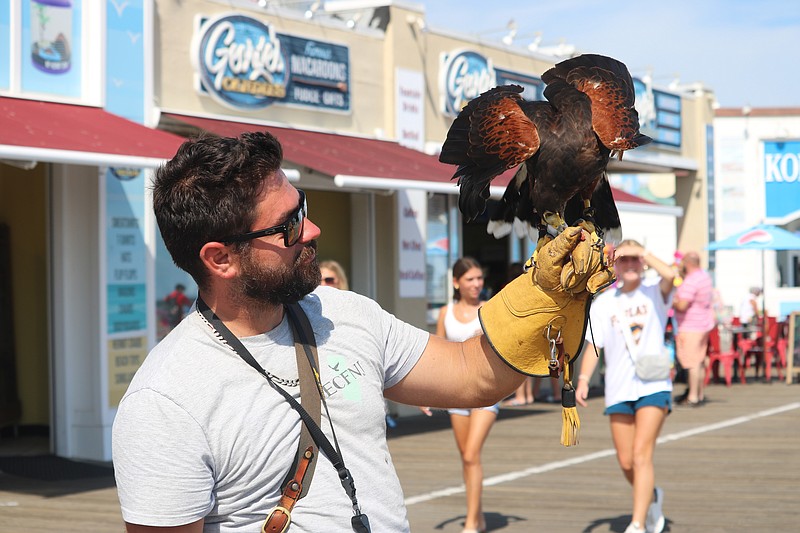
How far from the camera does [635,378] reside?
7.08m

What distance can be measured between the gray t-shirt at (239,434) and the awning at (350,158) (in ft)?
25.5

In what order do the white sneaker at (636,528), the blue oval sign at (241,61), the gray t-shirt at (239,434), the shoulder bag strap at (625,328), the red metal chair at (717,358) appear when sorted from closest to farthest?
the gray t-shirt at (239,434), the white sneaker at (636,528), the shoulder bag strap at (625,328), the blue oval sign at (241,61), the red metal chair at (717,358)

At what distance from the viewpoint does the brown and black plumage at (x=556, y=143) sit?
3.12m

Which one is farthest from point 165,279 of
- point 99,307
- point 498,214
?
point 498,214

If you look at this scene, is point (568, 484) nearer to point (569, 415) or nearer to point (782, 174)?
point (569, 415)

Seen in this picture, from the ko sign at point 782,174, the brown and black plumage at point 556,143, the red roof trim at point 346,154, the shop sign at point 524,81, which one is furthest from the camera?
the ko sign at point 782,174

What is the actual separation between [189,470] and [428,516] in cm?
568

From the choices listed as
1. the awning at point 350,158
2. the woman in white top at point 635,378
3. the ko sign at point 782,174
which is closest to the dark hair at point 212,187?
the woman in white top at point 635,378

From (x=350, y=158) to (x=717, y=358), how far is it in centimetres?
865

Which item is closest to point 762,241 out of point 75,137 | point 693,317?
point 693,317

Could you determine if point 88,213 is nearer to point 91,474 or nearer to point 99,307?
point 99,307

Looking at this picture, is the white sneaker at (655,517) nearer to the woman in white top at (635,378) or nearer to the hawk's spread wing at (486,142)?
the woman in white top at (635,378)

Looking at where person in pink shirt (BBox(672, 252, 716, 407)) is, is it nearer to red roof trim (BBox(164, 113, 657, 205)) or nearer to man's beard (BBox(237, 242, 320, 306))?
red roof trim (BBox(164, 113, 657, 205))

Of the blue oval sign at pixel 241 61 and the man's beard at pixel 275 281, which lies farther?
the blue oval sign at pixel 241 61
